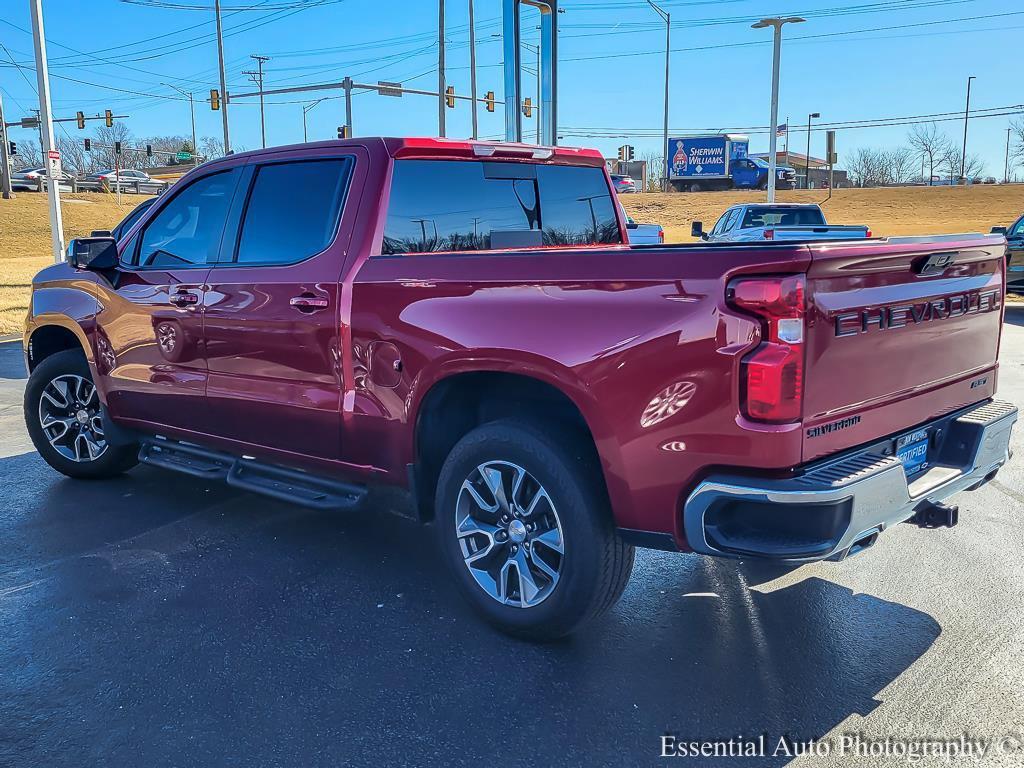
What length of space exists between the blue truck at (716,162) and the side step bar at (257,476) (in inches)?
2456

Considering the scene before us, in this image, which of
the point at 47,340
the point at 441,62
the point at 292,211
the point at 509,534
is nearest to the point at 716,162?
the point at 441,62

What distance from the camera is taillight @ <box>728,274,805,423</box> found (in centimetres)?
287

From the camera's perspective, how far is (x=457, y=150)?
4.55m

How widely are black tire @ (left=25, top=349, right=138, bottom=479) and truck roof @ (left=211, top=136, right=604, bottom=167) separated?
2.07 meters

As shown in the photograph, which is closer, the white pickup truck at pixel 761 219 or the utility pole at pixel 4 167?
the white pickup truck at pixel 761 219

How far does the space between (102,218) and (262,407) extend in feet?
160

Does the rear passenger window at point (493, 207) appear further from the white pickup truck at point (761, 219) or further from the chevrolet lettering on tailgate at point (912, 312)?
the white pickup truck at point (761, 219)

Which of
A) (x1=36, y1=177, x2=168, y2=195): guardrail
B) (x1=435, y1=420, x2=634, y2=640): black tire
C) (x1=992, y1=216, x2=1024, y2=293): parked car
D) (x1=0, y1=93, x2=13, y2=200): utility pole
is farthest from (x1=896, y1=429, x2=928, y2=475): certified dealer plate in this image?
(x1=36, y1=177, x2=168, y2=195): guardrail

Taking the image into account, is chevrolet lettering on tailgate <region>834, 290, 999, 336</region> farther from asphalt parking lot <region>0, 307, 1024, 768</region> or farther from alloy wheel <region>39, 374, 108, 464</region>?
alloy wheel <region>39, 374, 108, 464</region>

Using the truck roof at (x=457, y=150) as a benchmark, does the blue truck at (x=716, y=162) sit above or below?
above

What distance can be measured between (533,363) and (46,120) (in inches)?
700

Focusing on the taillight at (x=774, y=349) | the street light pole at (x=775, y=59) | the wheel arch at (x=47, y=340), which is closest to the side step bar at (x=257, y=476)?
the wheel arch at (x=47, y=340)

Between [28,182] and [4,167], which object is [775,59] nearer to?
[4,167]

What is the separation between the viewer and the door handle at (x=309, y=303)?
418cm
